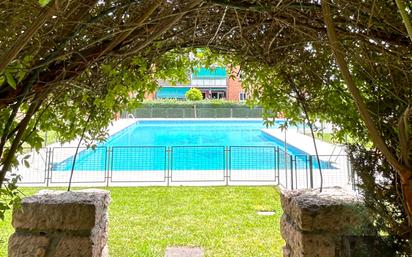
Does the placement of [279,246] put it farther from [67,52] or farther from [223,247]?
[67,52]

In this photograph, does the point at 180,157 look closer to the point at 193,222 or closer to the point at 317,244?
the point at 193,222

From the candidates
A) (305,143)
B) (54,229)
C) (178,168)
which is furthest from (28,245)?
(305,143)

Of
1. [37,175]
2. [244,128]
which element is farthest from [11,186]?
[244,128]

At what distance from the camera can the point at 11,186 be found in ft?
4.72

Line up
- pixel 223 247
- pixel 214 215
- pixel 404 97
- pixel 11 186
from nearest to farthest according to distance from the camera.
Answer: pixel 11 186 → pixel 404 97 → pixel 223 247 → pixel 214 215

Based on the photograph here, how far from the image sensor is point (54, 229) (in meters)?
2.21

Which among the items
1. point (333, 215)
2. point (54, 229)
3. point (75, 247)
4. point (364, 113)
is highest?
point (364, 113)

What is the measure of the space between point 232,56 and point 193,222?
315 cm

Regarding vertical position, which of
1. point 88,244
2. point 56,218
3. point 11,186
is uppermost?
point 11,186

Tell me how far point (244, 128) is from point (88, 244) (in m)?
19.1

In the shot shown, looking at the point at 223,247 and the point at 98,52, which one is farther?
the point at 223,247

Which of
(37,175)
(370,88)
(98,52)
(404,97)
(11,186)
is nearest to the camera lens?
(11,186)

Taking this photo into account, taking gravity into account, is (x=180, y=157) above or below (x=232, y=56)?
below

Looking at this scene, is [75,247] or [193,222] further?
[193,222]
